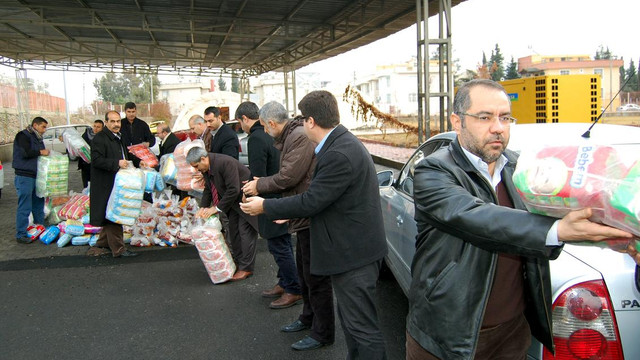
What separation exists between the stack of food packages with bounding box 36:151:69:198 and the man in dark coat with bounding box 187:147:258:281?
3.59 metres

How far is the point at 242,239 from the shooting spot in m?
5.68

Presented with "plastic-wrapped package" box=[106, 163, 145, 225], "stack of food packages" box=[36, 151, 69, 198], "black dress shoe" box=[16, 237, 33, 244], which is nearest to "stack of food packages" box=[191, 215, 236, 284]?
"plastic-wrapped package" box=[106, 163, 145, 225]

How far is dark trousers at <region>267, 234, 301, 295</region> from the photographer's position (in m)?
4.86

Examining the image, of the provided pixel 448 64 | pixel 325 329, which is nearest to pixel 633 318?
pixel 325 329

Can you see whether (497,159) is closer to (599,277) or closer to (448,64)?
(599,277)

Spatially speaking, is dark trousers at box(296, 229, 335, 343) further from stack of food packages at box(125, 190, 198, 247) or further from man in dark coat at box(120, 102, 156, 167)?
man in dark coat at box(120, 102, 156, 167)

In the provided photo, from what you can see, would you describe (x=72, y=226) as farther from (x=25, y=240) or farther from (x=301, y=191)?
(x=301, y=191)

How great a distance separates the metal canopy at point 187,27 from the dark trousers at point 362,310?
8.95 metres

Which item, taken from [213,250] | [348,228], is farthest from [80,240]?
[348,228]

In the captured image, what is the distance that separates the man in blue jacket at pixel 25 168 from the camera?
753cm

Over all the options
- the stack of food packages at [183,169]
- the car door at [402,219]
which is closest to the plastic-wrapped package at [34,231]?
the stack of food packages at [183,169]

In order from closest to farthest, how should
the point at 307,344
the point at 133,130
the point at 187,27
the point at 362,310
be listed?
1. the point at 362,310
2. the point at 307,344
3. the point at 133,130
4. the point at 187,27

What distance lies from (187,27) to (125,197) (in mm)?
9100

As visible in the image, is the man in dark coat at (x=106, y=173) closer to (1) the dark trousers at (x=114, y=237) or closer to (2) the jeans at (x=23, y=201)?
(1) the dark trousers at (x=114, y=237)
